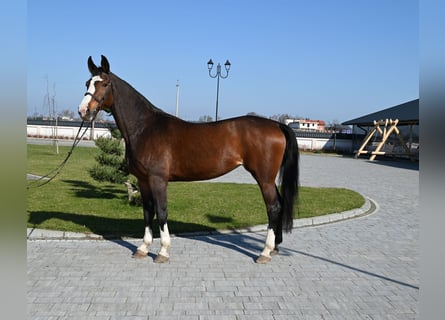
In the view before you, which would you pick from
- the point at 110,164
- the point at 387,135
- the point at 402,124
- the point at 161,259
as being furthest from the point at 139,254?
the point at 402,124

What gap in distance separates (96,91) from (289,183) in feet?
9.37

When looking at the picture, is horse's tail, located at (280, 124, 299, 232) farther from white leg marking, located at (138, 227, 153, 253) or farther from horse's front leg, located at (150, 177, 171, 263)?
white leg marking, located at (138, 227, 153, 253)

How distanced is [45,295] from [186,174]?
2.11 meters

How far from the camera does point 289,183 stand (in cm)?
479

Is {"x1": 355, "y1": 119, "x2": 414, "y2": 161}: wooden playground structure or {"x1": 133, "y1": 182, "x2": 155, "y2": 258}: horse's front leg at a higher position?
{"x1": 355, "y1": 119, "x2": 414, "y2": 161}: wooden playground structure

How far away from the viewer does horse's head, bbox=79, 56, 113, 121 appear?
419cm

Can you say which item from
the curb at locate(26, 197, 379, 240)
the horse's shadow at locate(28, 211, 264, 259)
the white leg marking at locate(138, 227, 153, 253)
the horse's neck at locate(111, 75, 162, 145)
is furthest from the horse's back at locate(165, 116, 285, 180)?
the curb at locate(26, 197, 379, 240)

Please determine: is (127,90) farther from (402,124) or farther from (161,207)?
(402,124)

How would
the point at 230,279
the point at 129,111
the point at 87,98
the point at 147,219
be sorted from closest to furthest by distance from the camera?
the point at 230,279 < the point at 87,98 < the point at 129,111 < the point at 147,219

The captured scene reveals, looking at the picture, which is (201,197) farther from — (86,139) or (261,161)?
(86,139)

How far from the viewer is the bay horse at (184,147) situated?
14.7 ft

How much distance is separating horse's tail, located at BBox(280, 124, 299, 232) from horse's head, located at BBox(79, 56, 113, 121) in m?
2.40

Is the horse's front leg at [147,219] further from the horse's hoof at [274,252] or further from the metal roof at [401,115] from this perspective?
the metal roof at [401,115]

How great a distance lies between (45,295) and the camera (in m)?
3.39
